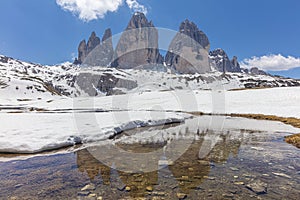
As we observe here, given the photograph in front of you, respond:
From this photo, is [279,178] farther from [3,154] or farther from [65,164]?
[3,154]

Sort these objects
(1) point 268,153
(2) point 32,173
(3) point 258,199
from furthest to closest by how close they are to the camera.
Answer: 1. (1) point 268,153
2. (2) point 32,173
3. (3) point 258,199

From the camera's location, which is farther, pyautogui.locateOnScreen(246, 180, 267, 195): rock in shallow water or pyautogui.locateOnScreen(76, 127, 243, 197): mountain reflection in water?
pyautogui.locateOnScreen(76, 127, 243, 197): mountain reflection in water

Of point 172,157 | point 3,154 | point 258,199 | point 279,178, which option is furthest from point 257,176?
point 3,154

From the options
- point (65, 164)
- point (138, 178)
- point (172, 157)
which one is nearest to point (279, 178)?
point (172, 157)

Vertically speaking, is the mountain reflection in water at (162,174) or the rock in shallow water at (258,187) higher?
the rock in shallow water at (258,187)

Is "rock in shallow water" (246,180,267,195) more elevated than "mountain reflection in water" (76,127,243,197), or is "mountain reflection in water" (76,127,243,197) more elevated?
"rock in shallow water" (246,180,267,195)

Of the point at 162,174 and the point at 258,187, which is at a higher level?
the point at 258,187

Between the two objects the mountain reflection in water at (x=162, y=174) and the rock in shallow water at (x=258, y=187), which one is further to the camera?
the mountain reflection in water at (x=162, y=174)

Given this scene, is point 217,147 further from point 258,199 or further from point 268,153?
point 258,199

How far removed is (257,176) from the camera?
755 cm

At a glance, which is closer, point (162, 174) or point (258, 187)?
point (258, 187)

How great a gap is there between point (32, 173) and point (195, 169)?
724 centimetres

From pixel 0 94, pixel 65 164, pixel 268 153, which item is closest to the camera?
pixel 65 164

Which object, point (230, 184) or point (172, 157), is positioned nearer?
point (230, 184)
